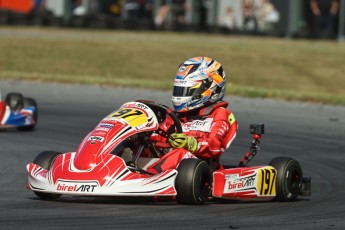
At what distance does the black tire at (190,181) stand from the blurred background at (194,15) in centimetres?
2132

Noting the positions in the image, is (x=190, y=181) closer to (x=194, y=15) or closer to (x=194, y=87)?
(x=194, y=87)

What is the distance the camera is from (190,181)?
6.51m

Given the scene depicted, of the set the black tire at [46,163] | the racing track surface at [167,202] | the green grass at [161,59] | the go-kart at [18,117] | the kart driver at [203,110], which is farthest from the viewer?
the green grass at [161,59]

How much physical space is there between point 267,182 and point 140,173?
96 cm

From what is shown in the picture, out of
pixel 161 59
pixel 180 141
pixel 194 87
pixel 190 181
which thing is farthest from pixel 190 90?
pixel 161 59

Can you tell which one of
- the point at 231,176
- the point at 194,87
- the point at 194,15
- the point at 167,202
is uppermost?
the point at 194,87

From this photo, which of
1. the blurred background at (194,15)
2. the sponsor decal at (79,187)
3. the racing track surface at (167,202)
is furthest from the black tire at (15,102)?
the blurred background at (194,15)

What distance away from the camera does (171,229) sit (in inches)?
222

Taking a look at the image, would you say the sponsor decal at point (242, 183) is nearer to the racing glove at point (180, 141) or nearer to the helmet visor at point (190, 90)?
the racing glove at point (180, 141)

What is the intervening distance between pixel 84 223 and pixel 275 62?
1657 cm

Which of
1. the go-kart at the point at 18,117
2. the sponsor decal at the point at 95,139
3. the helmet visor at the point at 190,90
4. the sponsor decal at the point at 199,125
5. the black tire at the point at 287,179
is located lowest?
the go-kart at the point at 18,117

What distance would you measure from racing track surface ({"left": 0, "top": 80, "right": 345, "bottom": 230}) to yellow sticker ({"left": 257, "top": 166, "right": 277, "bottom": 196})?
0.53ft

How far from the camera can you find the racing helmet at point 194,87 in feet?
24.1

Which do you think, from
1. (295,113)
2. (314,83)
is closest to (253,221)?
(295,113)
